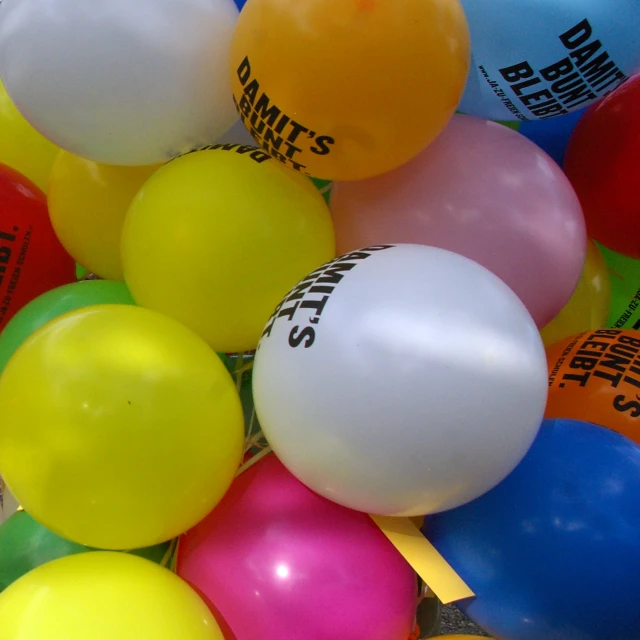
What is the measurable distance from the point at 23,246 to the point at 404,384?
2.72 feet

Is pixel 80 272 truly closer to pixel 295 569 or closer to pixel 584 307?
pixel 295 569

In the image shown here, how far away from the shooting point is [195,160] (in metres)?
1.00

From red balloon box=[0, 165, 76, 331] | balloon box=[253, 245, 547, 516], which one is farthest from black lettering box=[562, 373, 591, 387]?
red balloon box=[0, 165, 76, 331]

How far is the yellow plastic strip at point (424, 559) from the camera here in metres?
0.87

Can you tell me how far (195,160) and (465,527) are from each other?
0.64 m

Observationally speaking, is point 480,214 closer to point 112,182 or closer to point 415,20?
point 415,20

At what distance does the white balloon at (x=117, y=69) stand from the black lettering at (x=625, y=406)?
76 cm

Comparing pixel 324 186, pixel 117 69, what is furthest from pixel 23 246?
pixel 324 186

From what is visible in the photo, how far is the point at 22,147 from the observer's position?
1.44 metres

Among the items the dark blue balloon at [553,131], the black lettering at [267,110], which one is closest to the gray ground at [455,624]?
the dark blue balloon at [553,131]

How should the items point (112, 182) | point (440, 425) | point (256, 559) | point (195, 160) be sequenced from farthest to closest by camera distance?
point (112, 182) < point (195, 160) < point (256, 559) < point (440, 425)

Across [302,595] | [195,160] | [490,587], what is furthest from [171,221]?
[490,587]

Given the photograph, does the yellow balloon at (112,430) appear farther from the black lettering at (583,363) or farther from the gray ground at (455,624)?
the gray ground at (455,624)

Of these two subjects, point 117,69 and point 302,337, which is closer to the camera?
point 302,337
